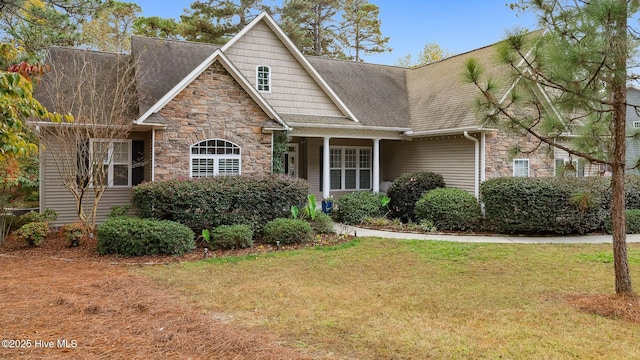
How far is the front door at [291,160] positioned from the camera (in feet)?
56.2

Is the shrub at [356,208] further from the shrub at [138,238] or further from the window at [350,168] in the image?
the shrub at [138,238]

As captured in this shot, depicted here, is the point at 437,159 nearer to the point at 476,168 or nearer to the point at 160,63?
the point at 476,168

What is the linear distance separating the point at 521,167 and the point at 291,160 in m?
8.56

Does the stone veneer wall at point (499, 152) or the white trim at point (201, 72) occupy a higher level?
the white trim at point (201, 72)

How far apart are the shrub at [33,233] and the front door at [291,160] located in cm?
887

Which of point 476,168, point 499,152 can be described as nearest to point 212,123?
point 476,168

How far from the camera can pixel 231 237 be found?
988 cm

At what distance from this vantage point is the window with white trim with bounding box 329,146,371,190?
17.3 m

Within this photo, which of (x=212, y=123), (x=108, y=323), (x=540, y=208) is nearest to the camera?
(x=108, y=323)

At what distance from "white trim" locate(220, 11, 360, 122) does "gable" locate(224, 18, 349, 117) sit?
87mm

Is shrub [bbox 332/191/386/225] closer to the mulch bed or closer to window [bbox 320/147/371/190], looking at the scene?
window [bbox 320/147/371/190]

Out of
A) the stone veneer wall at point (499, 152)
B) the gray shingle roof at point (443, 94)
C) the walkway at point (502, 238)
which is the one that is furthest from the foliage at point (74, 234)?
the stone veneer wall at point (499, 152)

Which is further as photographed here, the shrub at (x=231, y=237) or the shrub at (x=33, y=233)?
the shrub at (x=33, y=233)

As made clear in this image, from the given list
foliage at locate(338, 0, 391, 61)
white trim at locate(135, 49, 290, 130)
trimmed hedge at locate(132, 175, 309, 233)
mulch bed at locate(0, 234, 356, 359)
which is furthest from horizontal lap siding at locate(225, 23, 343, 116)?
foliage at locate(338, 0, 391, 61)
